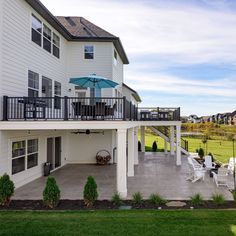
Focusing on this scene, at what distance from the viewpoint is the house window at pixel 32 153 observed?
13898mm

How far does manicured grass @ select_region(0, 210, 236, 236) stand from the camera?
7574 mm

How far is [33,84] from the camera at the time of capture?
45.1ft

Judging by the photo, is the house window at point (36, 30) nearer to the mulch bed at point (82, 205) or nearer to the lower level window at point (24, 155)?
the lower level window at point (24, 155)

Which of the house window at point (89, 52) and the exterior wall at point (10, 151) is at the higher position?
the house window at point (89, 52)

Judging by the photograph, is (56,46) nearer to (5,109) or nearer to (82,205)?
(5,109)

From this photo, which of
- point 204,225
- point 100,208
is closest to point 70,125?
point 100,208

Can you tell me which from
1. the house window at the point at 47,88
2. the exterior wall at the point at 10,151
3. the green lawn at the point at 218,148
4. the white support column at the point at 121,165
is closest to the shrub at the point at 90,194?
the white support column at the point at 121,165

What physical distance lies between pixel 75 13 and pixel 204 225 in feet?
62.4

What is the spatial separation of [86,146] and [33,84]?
7594mm

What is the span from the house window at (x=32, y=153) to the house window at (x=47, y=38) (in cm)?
489

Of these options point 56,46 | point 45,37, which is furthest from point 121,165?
point 56,46

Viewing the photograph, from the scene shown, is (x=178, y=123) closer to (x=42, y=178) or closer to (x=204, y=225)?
(x=42, y=178)

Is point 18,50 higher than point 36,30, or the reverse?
point 36,30

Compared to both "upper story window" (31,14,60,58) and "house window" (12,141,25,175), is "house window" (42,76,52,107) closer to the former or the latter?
"upper story window" (31,14,60,58)
